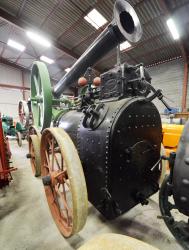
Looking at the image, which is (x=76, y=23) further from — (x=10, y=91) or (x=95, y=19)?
(x=10, y=91)

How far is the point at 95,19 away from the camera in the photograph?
246 inches

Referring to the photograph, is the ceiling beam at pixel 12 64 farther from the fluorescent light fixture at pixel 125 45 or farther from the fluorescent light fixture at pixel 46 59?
the fluorescent light fixture at pixel 125 45

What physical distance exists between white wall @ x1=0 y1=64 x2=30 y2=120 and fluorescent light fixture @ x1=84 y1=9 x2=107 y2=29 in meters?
9.16

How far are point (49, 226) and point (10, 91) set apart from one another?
13928 millimetres

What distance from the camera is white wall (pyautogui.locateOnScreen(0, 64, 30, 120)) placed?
12.7 metres

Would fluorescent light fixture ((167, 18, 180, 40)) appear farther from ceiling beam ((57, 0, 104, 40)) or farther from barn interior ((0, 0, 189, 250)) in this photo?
barn interior ((0, 0, 189, 250))

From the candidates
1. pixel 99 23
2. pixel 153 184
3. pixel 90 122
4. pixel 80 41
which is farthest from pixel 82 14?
pixel 153 184

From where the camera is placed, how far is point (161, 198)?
1.30 m

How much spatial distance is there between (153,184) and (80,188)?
3.10 ft

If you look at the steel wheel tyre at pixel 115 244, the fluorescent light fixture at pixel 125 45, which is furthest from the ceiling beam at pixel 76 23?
the steel wheel tyre at pixel 115 244

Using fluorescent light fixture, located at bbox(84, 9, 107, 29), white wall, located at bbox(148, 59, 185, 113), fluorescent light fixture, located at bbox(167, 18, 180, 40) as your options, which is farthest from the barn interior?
white wall, located at bbox(148, 59, 185, 113)

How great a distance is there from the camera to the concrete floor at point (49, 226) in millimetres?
1445

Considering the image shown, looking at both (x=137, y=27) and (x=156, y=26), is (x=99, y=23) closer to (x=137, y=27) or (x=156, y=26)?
(x=156, y=26)

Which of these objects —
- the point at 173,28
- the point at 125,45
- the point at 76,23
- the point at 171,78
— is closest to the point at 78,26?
the point at 76,23
